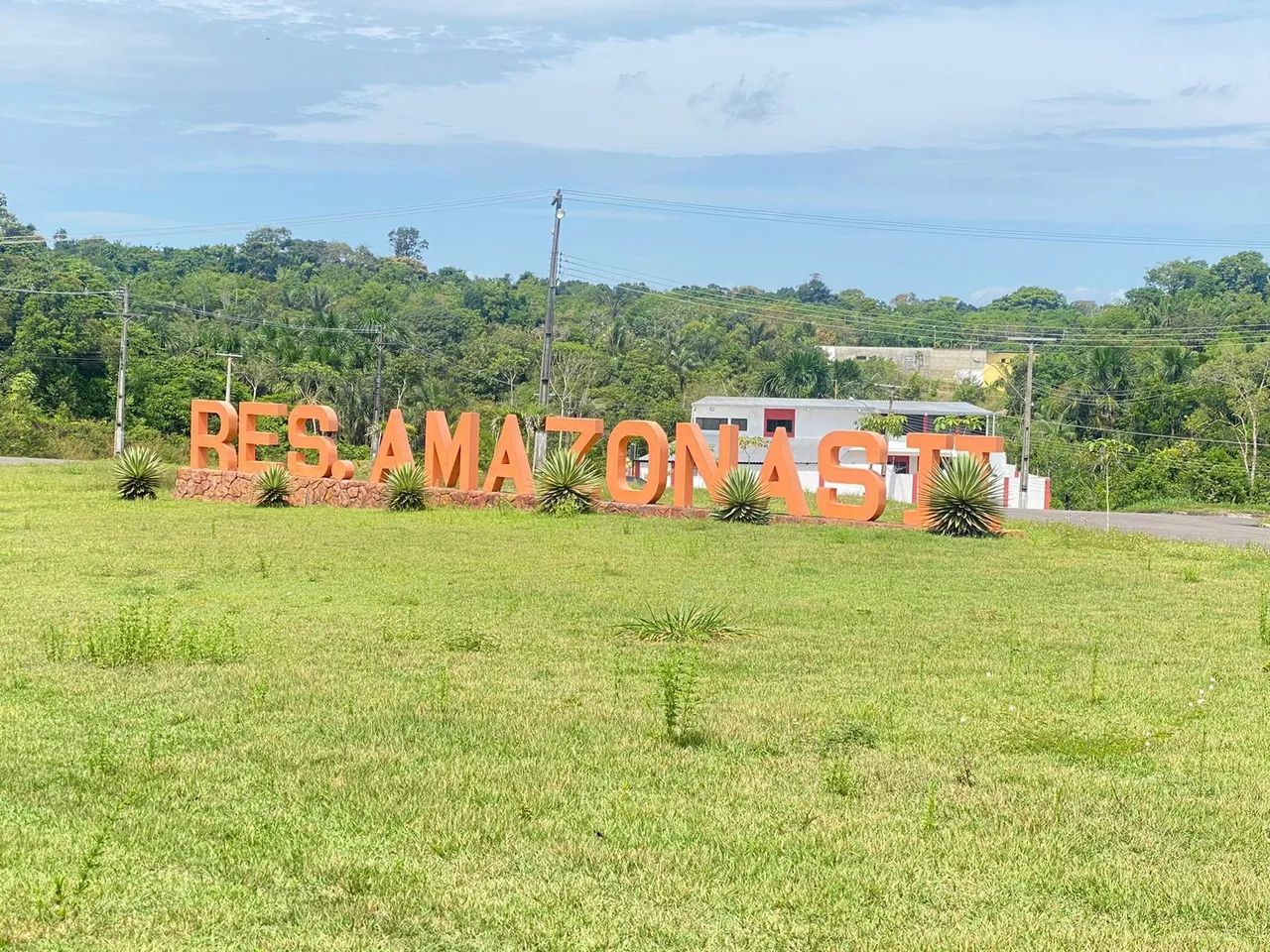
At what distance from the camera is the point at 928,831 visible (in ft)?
20.1

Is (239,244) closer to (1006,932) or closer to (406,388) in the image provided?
(406,388)

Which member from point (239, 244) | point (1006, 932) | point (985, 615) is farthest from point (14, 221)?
point (1006, 932)

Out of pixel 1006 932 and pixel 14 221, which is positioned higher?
pixel 14 221

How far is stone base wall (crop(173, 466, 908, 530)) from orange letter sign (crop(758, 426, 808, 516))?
33 cm

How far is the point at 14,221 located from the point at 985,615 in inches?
3698

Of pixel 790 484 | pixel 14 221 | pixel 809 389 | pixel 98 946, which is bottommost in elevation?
pixel 98 946

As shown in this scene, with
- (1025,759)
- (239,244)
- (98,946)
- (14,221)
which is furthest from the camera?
(239,244)

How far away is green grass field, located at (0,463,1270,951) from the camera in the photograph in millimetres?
5090

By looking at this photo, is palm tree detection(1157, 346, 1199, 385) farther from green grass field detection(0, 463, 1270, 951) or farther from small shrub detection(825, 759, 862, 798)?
small shrub detection(825, 759, 862, 798)

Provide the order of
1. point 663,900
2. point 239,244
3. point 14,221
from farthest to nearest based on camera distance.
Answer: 1. point 239,244
2. point 14,221
3. point 663,900

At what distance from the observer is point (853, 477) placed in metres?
24.2

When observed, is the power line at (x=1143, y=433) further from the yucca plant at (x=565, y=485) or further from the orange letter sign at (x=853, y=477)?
the yucca plant at (x=565, y=485)

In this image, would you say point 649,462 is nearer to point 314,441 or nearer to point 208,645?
point 314,441

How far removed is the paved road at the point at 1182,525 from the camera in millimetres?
29219
